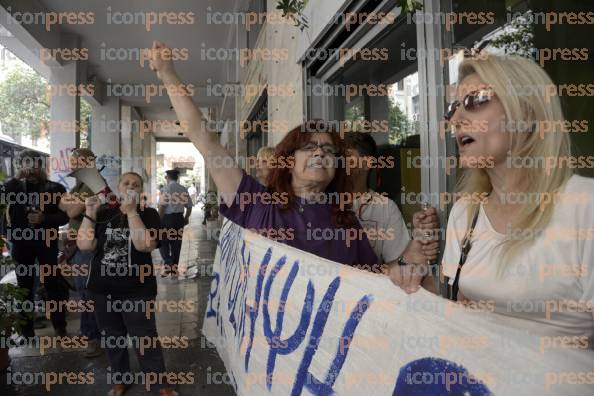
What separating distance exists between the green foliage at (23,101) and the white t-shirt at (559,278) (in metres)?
14.5

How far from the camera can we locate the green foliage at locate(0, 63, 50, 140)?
14.3 m

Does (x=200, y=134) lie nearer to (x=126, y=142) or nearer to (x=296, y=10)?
(x=296, y=10)

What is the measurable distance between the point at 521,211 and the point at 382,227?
1090mm

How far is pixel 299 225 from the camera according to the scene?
1849mm

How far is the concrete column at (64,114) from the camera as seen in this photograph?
980 centimetres

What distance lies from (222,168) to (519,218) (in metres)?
1.16

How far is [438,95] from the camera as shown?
7.18 ft

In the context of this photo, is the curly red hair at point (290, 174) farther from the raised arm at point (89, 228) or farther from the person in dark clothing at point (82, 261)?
the person in dark clothing at point (82, 261)

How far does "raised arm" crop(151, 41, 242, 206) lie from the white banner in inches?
11.8

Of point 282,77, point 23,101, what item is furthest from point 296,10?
point 23,101

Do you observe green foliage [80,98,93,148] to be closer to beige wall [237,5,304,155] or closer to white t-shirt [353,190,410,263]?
beige wall [237,5,304,155]

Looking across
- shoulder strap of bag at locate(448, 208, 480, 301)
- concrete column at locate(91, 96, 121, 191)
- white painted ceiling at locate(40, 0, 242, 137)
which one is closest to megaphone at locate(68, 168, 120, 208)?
shoulder strap of bag at locate(448, 208, 480, 301)

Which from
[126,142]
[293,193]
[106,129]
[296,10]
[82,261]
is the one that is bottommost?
[82,261]

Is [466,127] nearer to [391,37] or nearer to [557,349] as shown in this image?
[557,349]
